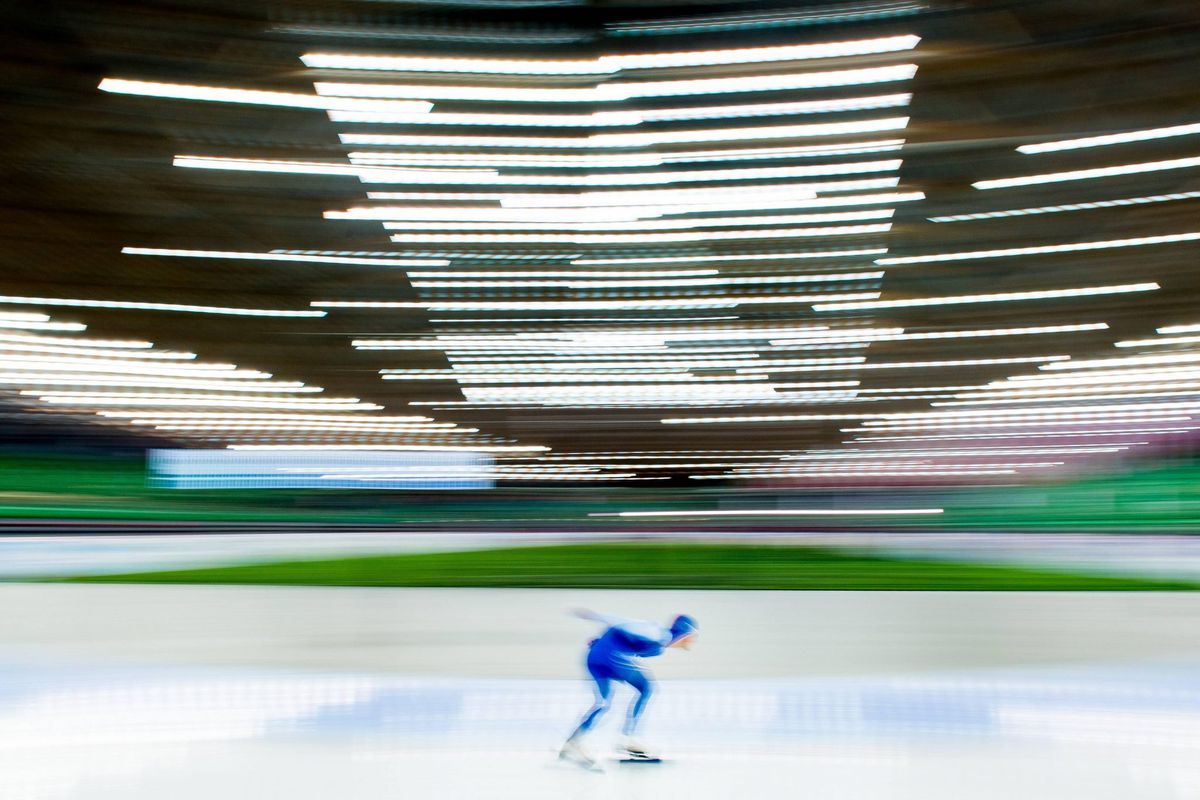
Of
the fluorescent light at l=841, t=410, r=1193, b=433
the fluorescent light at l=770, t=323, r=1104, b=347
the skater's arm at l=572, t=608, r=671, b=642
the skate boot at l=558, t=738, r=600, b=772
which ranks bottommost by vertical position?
the skate boot at l=558, t=738, r=600, b=772

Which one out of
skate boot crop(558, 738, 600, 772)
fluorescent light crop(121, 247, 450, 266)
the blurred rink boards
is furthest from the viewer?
the blurred rink boards

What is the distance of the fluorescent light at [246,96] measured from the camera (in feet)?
19.3

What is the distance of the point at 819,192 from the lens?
7.78 meters

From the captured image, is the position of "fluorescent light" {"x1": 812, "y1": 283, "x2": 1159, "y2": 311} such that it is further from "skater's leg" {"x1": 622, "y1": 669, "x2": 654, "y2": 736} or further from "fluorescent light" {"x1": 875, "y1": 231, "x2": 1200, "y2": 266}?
"skater's leg" {"x1": 622, "y1": 669, "x2": 654, "y2": 736}

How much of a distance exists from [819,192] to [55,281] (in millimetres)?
8686

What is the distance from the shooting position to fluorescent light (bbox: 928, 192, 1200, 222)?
795cm

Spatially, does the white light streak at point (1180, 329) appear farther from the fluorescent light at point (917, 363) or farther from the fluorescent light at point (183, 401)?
the fluorescent light at point (183, 401)

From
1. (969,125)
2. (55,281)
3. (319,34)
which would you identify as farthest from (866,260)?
(55,281)

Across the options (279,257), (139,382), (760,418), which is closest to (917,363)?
(760,418)

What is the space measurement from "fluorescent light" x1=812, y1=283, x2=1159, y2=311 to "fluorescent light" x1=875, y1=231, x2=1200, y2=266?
57.6 inches

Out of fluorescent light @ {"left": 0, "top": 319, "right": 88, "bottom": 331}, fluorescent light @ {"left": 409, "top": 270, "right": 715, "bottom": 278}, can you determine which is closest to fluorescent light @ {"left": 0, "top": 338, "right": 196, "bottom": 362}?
fluorescent light @ {"left": 0, "top": 319, "right": 88, "bottom": 331}

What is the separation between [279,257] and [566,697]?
5923 mm

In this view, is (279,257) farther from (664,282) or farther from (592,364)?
(592,364)

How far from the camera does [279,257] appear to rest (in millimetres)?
9641
